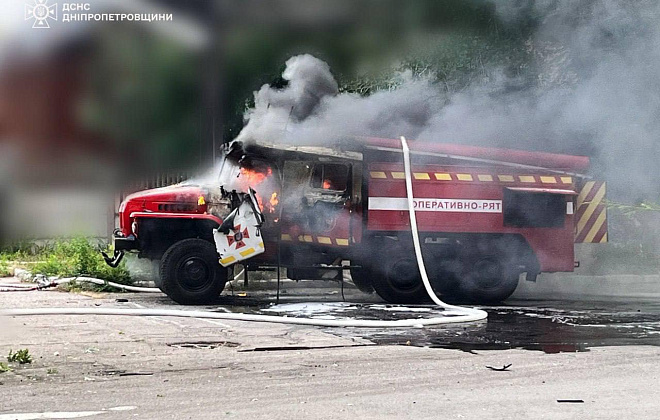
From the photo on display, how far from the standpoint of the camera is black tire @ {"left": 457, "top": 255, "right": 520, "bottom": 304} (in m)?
11.4

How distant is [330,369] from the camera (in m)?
6.79

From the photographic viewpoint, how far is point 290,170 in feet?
35.9

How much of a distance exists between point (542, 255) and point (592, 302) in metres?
0.85

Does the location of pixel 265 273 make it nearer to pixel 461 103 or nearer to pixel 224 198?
pixel 224 198

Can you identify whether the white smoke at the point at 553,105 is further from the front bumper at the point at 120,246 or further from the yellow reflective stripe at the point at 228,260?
the front bumper at the point at 120,246

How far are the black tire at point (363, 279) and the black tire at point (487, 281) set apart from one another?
113cm

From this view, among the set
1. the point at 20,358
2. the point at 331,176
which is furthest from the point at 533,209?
the point at 20,358

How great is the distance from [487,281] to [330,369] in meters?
5.09

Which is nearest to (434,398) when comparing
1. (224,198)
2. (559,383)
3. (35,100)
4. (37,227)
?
(559,383)

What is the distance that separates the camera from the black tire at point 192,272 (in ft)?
34.7

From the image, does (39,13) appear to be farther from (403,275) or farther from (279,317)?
(403,275)

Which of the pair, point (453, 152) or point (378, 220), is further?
point (453, 152)

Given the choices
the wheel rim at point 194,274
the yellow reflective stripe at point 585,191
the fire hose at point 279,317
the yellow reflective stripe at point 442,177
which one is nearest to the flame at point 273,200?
the wheel rim at point 194,274

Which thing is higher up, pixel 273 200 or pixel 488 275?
pixel 273 200
